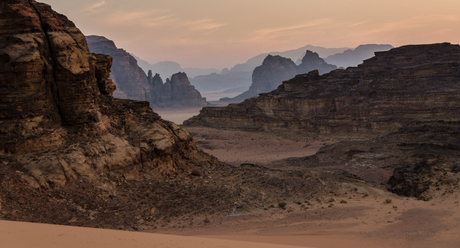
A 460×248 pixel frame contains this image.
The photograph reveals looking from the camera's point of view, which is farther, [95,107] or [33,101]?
[95,107]

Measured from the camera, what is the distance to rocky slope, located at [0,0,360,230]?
1309 cm

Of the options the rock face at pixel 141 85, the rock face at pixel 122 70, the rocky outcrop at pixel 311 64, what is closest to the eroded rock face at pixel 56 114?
the rock face at pixel 122 70

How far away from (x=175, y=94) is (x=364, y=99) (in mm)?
108051

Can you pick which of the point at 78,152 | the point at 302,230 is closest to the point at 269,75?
the point at 78,152

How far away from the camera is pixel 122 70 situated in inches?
5822

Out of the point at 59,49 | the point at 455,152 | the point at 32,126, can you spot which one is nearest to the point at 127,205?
the point at 32,126

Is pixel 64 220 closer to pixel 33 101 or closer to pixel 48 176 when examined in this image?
pixel 48 176

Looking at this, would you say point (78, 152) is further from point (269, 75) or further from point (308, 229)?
point (269, 75)

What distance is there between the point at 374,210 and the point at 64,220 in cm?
1225

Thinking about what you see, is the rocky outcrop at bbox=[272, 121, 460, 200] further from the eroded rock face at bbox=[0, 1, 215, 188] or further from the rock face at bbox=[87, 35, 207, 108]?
the rock face at bbox=[87, 35, 207, 108]

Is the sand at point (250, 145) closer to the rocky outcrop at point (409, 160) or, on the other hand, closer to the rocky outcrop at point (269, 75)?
the rocky outcrop at point (409, 160)

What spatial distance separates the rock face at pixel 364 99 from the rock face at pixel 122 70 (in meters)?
89.3

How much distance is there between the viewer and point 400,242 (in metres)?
11.5

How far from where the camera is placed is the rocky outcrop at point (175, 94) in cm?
14938
